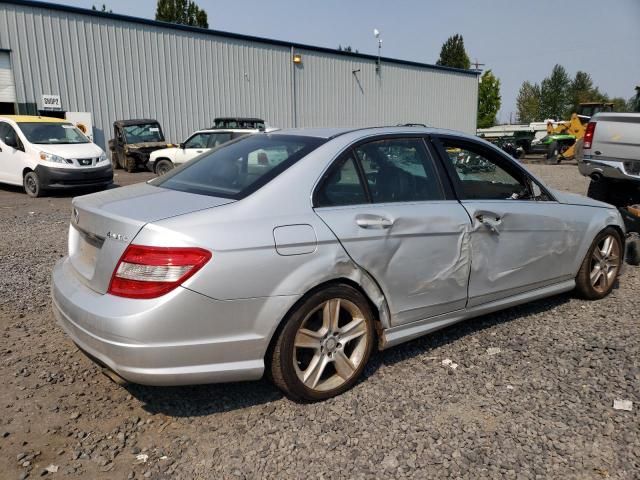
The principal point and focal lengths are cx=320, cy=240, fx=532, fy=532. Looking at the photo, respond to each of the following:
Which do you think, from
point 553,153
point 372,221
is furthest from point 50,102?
point 553,153

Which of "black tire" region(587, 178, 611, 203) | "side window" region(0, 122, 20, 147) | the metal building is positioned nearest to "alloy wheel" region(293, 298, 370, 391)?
"black tire" region(587, 178, 611, 203)

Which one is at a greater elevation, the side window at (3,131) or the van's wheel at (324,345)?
the side window at (3,131)

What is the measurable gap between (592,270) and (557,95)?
8802 centimetres

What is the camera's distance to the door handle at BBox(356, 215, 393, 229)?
9.95ft

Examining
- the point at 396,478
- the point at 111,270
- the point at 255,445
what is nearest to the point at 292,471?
the point at 255,445

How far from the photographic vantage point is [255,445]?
2654 millimetres

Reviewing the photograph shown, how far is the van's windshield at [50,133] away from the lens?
12180 millimetres

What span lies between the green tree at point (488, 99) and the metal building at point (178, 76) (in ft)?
117

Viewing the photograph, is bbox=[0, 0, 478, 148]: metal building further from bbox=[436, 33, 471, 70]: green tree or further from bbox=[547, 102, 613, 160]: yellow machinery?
bbox=[436, 33, 471, 70]: green tree

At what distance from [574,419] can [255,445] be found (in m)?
1.71

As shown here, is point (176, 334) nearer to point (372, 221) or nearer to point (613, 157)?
point (372, 221)

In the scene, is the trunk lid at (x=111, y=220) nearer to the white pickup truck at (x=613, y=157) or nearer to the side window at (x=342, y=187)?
the side window at (x=342, y=187)

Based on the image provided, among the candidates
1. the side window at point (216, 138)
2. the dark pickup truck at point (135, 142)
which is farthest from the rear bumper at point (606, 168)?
the dark pickup truck at point (135, 142)

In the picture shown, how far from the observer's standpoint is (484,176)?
3.95 metres
